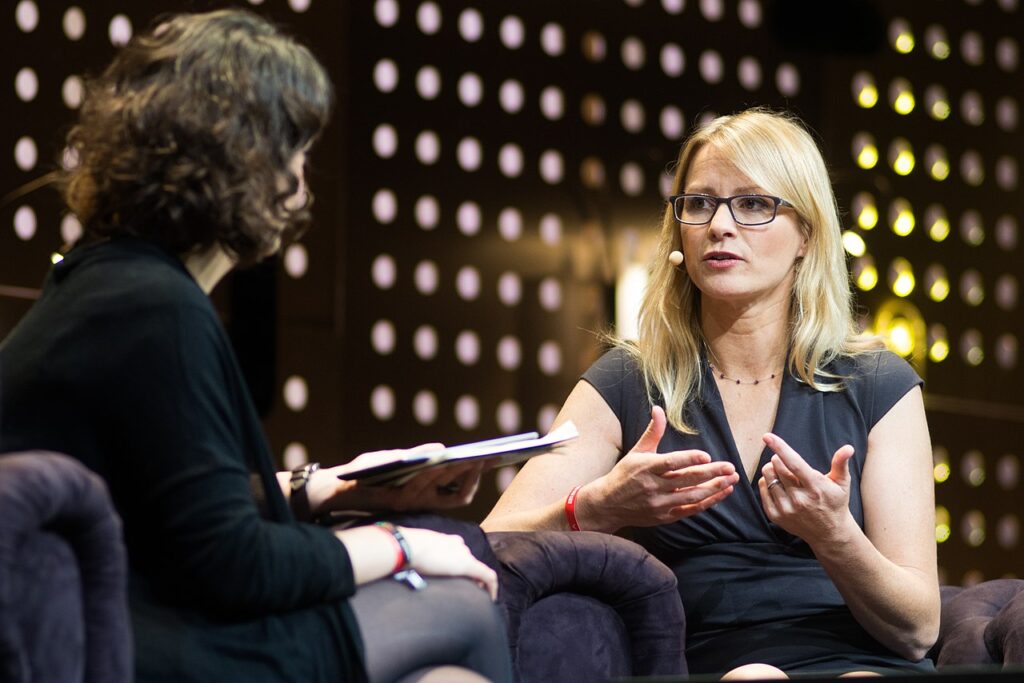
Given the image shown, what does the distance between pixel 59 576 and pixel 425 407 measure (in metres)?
2.61

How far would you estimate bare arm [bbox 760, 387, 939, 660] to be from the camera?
7.00ft

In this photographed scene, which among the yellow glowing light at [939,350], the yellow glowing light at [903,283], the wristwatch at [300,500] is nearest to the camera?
the wristwatch at [300,500]

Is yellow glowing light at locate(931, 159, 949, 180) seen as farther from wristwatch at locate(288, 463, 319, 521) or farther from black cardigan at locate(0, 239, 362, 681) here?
black cardigan at locate(0, 239, 362, 681)

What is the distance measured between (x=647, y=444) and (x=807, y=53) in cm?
276

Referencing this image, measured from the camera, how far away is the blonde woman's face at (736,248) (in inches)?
99.3

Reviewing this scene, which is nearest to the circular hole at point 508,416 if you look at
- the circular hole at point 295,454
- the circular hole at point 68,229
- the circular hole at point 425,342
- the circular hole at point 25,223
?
the circular hole at point 425,342

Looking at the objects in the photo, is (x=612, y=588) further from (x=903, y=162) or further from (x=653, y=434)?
(x=903, y=162)

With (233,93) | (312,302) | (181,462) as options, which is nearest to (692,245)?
(233,93)

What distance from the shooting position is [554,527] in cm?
249

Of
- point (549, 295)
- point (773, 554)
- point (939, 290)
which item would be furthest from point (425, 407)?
point (939, 290)

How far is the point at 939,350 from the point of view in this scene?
16.1ft

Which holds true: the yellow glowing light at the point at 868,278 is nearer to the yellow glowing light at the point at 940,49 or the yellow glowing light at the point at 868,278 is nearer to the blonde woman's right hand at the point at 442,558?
the yellow glowing light at the point at 940,49

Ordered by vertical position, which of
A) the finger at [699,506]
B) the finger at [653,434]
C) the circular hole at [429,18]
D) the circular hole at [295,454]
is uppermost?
the circular hole at [429,18]

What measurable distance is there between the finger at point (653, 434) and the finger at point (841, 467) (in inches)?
11.4
